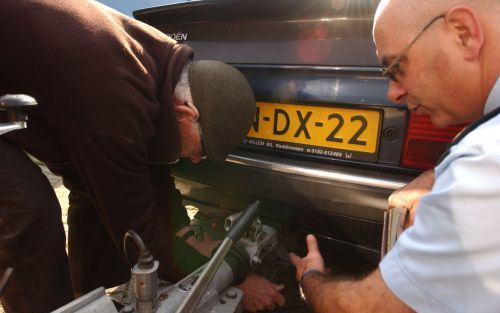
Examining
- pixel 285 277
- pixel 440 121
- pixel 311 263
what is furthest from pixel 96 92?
pixel 285 277

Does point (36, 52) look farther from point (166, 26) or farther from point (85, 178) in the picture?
point (166, 26)

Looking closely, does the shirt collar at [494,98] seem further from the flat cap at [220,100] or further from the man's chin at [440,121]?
the flat cap at [220,100]

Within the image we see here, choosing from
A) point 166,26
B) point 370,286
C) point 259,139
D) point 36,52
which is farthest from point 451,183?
point 166,26

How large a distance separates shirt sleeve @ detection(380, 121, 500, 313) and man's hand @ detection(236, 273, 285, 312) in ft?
3.07

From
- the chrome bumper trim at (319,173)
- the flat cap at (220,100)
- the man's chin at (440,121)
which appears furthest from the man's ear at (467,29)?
the flat cap at (220,100)

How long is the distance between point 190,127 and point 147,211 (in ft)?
1.35

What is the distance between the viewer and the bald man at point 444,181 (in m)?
0.76

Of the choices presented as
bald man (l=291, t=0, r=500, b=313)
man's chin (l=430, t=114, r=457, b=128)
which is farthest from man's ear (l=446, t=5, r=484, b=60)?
man's chin (l=430, t=114, r=457, b=128)

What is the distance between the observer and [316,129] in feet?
5.30

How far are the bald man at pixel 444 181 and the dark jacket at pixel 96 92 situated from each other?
758 millimetres

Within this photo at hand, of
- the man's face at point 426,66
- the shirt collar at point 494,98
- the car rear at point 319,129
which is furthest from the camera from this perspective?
the car rear at point 319,129

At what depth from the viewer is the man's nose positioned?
1.32m

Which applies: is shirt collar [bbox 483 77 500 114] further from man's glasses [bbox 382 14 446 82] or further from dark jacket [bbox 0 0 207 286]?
dark jacket [bbox 0 0 207 286]

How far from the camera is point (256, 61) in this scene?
1.78 meters
